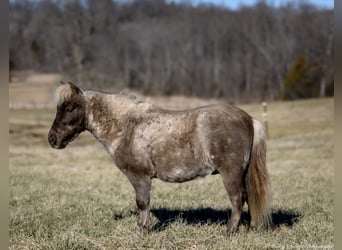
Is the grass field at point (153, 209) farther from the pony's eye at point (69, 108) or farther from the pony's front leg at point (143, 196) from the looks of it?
the pony's eye at point (69, 108)

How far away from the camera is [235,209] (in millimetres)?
6500

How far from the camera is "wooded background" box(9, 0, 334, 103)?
56125 mm

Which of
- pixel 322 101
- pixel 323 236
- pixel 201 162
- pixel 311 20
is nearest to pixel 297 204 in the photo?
pixel 323 236

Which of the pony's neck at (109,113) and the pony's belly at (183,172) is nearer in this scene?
the pony's belly at (183,172)

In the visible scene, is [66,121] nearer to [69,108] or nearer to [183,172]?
[69,108]

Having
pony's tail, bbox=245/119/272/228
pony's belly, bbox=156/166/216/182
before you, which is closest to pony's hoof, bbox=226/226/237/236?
pony's tail, bbox=245/119/272/228

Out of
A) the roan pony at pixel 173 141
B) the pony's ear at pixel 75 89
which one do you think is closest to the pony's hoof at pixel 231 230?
the roan pony at pixel 173 141

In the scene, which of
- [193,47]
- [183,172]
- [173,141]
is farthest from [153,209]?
[193,47]

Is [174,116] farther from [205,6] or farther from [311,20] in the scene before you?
[205,6]

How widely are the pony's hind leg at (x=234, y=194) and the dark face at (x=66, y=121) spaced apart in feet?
7.84

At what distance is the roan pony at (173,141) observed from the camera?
638cm

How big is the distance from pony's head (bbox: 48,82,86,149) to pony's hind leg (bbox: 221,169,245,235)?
2399mm

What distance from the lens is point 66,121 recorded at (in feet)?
23.0

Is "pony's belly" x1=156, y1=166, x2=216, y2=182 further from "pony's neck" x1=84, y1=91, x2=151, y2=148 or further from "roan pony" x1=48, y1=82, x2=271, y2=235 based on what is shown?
"pony's neck" x1=84, y1=91, x2=151, y2=148
